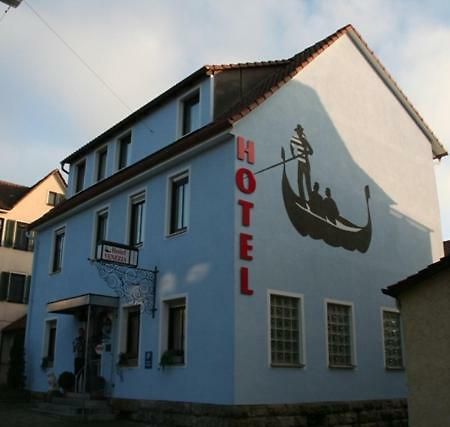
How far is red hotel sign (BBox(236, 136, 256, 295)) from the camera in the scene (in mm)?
12898

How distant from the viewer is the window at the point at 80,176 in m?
22.3

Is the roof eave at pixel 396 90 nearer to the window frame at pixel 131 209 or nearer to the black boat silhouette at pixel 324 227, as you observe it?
the black boat silhouette at pixel 324 227

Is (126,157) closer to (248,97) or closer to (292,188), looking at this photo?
(248,97)

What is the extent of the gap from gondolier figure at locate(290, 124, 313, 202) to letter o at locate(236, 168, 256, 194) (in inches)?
70.2

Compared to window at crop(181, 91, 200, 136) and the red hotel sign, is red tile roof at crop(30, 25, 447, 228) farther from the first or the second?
the red hotel sign

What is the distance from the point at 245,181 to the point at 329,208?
10.6ft

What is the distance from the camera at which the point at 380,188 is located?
1786 cm

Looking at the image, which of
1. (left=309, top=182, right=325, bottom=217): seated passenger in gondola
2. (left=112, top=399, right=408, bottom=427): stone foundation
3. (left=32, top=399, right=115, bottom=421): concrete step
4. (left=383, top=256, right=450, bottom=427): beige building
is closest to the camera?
(left=383, top=256, right=450, bottom=427): beige building

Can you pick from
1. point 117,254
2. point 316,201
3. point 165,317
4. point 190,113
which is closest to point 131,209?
point 117,254

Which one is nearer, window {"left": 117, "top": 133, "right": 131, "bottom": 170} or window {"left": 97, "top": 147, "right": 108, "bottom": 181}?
window {"left": 117, "top": 133, "right": 131, "bottom": 170}

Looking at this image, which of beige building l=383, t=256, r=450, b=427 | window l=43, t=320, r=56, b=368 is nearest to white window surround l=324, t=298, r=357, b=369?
beige building l=383, t=256, r=450, b=427

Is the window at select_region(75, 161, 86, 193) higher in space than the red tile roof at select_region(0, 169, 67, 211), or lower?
lower

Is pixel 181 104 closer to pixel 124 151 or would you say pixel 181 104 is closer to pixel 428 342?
pixel 124 151

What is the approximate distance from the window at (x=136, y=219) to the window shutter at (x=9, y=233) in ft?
49.1
